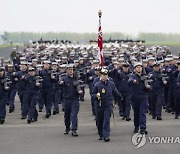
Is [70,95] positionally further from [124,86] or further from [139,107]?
[124,86]

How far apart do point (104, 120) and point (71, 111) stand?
1533mm

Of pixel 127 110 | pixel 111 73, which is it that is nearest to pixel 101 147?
pixel 127 110

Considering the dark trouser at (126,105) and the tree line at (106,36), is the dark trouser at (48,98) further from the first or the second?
the tree line at (106,36)

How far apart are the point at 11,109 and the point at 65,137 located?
704 cm

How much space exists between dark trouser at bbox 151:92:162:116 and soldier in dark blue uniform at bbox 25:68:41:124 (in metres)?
4.34

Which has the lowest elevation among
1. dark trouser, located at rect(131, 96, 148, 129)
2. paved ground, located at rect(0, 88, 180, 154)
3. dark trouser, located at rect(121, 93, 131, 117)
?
paved ground, located at rect(0, 88, 180, 154)

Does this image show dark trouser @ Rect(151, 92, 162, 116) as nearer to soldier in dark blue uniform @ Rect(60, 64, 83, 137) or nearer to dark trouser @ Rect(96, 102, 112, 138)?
soldier in dark blue uniform @ Rect(60, 64, 83, 137)

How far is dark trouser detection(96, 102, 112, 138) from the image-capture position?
1405 cm

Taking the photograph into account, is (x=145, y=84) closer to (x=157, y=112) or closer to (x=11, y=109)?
(x=157, y=112)

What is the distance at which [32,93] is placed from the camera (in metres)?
17.9

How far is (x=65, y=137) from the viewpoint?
585 inches

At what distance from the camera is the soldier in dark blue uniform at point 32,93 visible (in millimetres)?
17703

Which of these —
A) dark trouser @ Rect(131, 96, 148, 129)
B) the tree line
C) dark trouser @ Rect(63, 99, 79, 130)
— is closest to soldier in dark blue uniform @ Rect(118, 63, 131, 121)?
dark trouser @ Rect(131, 96, 148, 129)

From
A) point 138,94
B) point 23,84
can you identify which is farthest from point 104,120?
point 23,84
